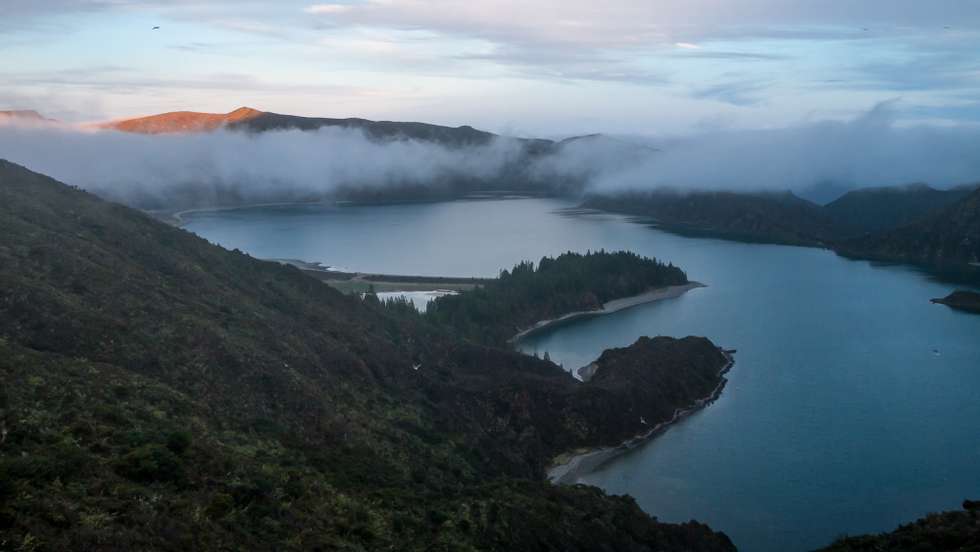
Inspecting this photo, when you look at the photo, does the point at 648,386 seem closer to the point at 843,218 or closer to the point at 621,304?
the point at 621,304

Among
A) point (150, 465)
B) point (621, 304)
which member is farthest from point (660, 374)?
point (150, 465)

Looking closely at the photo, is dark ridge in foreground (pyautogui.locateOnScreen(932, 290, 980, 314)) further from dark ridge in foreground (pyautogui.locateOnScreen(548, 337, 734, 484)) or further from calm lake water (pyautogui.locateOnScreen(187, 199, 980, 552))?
dark ridge in foreground (pyautogui.locateOnScreen(548, 337, 734, 484))

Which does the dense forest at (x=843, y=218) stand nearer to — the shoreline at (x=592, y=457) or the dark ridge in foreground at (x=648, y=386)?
the dark ridge in foreground at (x=648, y=386)

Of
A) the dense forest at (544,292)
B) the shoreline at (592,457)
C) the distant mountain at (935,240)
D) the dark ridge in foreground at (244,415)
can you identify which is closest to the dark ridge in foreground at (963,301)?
the dense forest at (544,292)

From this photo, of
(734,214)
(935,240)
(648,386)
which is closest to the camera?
(648,386)

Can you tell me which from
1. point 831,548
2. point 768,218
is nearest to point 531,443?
point 831,548

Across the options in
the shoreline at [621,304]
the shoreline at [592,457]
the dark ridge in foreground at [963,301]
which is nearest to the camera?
the shoreline at [592,457]

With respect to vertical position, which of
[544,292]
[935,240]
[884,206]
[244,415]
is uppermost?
[884,206]

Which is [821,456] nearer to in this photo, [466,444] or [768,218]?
[466,444]
